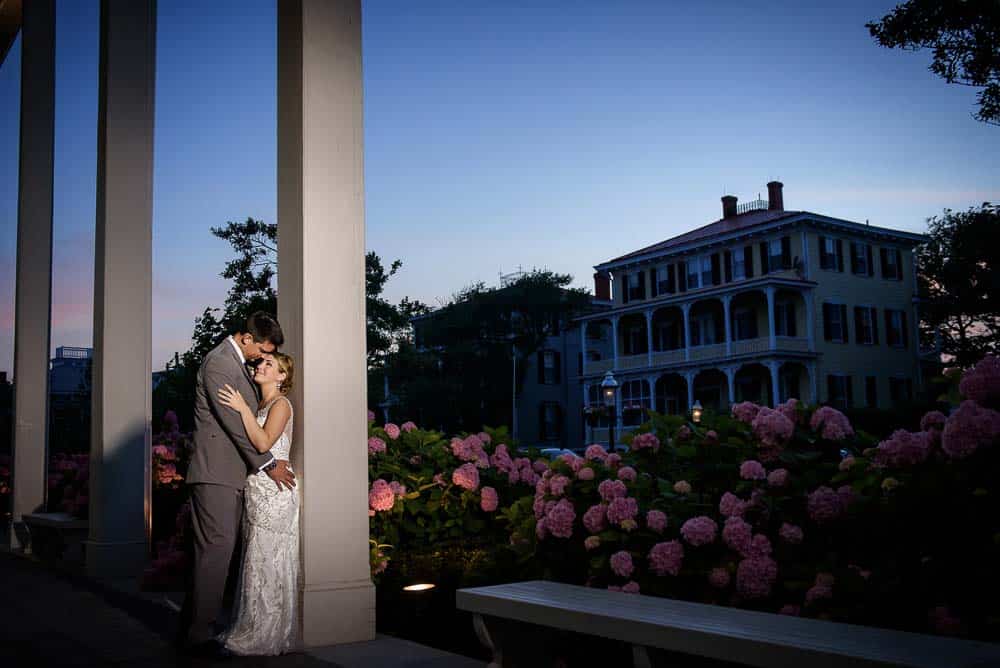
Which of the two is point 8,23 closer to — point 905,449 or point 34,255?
point 34,255

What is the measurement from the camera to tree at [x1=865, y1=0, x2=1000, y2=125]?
52.1 feet

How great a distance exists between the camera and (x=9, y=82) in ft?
50.9

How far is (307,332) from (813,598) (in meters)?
2.76

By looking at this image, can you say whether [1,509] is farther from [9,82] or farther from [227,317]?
[227,317]

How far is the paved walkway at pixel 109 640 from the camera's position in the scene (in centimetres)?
440

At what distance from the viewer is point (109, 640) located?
205 inches

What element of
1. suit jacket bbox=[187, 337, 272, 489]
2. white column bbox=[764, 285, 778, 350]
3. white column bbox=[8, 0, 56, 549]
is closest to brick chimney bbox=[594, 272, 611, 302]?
white column bbox=[764, 285, 778, 350]

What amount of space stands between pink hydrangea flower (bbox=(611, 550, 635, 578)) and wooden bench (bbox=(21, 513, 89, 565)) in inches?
267

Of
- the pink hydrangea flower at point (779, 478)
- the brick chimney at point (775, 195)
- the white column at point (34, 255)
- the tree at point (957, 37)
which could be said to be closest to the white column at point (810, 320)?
the brick chimney at point (775, 195)

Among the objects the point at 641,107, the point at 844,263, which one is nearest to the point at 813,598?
the point at 844,263

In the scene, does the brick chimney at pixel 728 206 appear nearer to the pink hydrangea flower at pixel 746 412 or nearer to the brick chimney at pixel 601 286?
the brick chimney at pixel 601 286

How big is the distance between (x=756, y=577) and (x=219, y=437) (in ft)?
8.84

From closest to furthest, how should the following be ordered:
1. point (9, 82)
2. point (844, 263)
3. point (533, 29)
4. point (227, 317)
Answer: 1. point (9, 82)
2. point (533, 29)
3. point (227, 317)
4. point (844, 263)

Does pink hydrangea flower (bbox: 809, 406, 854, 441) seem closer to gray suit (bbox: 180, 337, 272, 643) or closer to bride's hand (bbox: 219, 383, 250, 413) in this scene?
gray suit (bbox: 180, 337, 272, 643)
